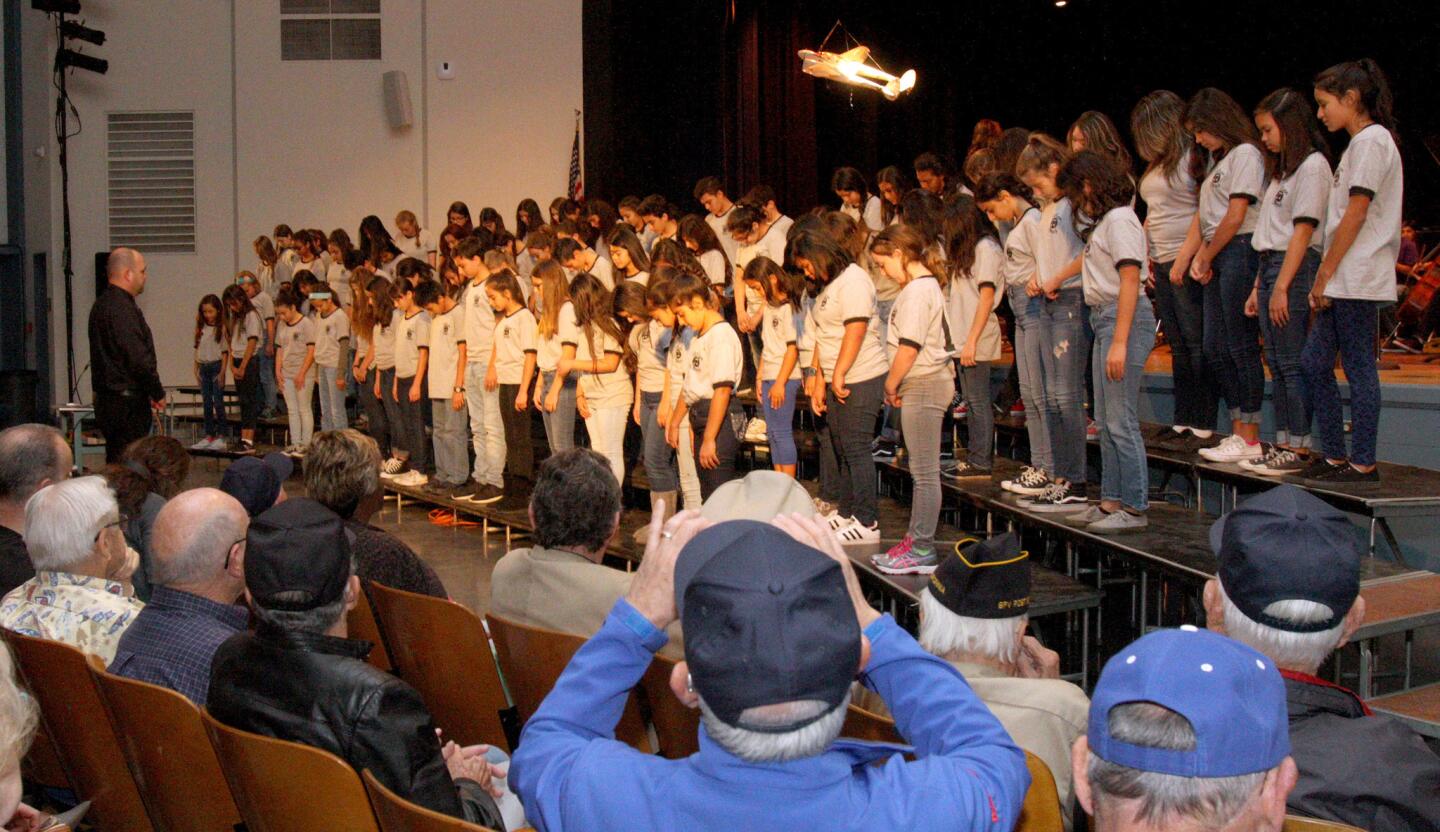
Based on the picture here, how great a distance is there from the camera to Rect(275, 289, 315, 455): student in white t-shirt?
35.0ft

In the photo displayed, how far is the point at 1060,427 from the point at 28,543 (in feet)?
13.1

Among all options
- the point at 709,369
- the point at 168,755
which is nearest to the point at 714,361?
the point at 709,369

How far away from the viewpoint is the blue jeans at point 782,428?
625 cm

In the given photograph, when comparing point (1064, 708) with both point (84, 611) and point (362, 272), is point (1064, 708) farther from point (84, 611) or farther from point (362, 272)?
point (362, 272)

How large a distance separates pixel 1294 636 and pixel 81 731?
2537mm

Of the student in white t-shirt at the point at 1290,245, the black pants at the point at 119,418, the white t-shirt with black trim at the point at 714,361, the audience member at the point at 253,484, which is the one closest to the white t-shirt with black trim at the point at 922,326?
the white t-shirt with black trim at the point at 714,361

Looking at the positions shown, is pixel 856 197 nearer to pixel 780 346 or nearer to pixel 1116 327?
pixel 780 346

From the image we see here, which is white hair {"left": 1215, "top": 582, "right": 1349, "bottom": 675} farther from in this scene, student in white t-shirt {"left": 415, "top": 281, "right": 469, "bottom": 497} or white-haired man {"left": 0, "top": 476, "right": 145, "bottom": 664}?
student in white t-shirt {"left": 415, "top": 281, "right": 469, "bottom": 497}

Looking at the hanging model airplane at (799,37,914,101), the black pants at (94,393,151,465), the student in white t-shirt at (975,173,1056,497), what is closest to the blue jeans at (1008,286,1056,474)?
the student in white t-shirt at (975,173,1056,497)

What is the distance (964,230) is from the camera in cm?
657

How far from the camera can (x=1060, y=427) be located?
548 centimetres

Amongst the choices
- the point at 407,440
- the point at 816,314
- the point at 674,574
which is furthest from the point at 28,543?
the point at 407,440

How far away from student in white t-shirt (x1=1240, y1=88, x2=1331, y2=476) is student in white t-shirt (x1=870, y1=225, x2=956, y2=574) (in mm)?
1294

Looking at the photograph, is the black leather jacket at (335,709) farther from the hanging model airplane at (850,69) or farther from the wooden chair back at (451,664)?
the hanging model airplane at (850,69)
